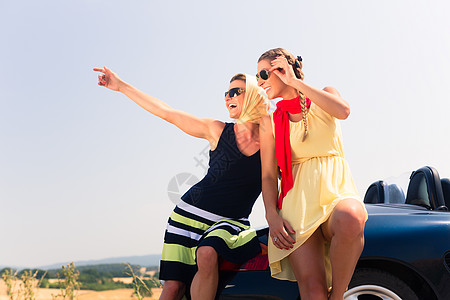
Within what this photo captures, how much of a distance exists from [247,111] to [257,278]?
3.45ft

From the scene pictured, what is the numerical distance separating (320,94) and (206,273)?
119 centimetres

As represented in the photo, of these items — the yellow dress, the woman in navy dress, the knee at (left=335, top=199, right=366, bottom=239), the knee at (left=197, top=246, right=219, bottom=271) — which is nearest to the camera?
the knee at (left=335, top=199, right=366, bottom=239)

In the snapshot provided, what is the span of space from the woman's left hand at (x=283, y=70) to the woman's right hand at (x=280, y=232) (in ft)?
2.50

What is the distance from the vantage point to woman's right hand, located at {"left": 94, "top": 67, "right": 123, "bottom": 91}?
327cm

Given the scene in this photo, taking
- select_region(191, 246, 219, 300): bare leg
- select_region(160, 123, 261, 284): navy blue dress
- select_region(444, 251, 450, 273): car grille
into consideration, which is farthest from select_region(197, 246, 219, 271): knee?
select_region(444, 251, 450, 273): car grille

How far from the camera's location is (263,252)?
8.59 feet

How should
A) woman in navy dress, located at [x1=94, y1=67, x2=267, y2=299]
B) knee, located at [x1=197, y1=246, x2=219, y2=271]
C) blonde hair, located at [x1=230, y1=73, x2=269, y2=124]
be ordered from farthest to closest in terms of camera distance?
blonde hair, located at [x1=230, y1=73, x2=269, y2=124] → woman in navy dress, located at [x1=94, y1=67, x2=267, y2=299] → knee, located at [x1=197, y1=246, x2=219, y2=271]

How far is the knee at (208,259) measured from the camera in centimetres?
243

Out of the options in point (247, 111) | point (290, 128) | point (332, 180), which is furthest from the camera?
point (247, 111)

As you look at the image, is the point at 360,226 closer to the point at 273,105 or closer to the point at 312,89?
the point at 312,89

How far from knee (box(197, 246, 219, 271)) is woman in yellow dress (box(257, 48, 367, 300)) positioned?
32cm

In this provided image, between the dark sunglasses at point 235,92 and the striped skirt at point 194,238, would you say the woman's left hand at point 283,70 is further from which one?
the striped skirt at point 194,238

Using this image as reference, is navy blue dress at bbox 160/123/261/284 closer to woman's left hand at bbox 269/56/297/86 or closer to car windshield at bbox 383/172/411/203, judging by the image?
woman's left hand at bbox 269/56/297/86

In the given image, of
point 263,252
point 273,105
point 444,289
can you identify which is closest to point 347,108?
point 273,105
